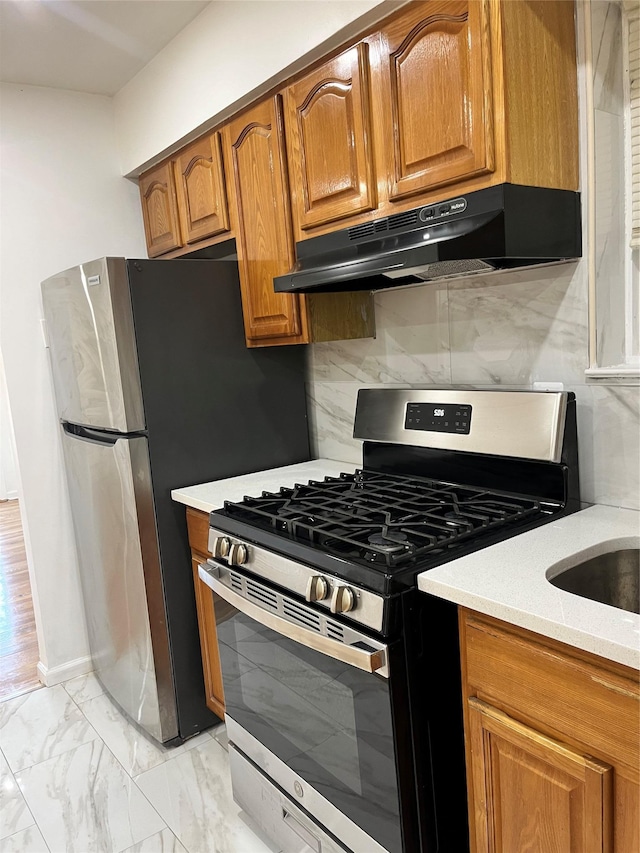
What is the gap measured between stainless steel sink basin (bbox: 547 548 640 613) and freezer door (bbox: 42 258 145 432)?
4.62 feet

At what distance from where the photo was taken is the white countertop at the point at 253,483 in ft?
6.57

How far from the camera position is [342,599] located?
1318 mm

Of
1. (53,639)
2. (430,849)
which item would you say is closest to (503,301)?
(430,849)

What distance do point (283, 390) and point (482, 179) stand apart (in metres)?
1.21

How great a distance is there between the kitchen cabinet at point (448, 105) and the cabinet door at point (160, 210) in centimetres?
98

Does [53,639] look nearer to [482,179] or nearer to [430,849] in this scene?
[430,849]

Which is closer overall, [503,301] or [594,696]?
[594,696]

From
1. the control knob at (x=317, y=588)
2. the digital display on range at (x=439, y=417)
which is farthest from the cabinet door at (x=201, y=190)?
the control knob at (x=317, y=588)

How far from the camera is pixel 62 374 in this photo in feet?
8.10

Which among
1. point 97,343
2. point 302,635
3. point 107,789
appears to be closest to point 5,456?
point 97,343

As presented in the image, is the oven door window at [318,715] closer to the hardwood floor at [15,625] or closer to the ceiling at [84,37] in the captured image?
the hardwood floor at [15,625]

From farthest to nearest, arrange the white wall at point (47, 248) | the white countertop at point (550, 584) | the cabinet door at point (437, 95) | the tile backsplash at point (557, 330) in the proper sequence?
the white wall at point (47, 248), the tile backsplash at point (557, 330), the cabinet door at point (437, 95), the white countertop at point (550, 584)

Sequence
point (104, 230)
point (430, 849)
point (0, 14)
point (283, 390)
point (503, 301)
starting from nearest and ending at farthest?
point (430, 849)
point (503, 301)
point (0, 14)
point (283, 390)
point (104, 230)

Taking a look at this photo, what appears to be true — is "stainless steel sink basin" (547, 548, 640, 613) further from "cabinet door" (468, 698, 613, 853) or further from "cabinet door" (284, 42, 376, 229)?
"cabinet door" (284, 42, 376, 229)
